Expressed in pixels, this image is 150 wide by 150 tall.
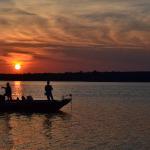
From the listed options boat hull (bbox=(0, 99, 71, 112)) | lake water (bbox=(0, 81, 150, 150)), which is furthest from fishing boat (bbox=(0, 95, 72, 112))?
lake water (bbox=(0, 81, 150, 150))

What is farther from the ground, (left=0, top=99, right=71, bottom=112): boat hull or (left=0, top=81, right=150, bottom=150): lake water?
(left=0, top=99, right=71, bottom=112): boat hull

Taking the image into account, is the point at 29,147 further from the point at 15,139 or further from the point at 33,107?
the point at 33,107

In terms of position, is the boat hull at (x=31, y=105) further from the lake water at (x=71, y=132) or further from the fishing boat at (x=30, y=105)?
the lake water at (x=71, y=132)

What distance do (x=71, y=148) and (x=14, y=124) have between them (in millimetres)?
9393

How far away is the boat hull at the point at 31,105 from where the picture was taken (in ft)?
117

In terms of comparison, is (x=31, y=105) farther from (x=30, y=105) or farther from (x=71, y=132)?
(x=71, y=132)

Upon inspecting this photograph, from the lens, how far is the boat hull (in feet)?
117

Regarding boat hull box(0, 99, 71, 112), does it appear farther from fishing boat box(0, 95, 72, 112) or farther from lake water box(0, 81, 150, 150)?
lake water box(0, 81, 150, 150)

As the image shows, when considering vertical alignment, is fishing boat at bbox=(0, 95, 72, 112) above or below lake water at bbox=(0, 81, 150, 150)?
above

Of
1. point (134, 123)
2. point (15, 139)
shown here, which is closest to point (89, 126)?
point (134, 123)

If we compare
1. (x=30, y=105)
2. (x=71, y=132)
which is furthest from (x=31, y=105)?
(x=71, y=132)

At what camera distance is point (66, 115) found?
35.6 meters

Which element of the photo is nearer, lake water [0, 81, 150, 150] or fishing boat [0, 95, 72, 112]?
lake water [0, 81, 150, 150]

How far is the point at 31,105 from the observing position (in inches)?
1406
